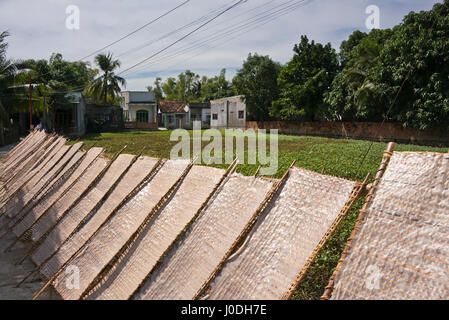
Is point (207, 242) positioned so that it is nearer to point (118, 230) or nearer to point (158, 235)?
point (158, 235)


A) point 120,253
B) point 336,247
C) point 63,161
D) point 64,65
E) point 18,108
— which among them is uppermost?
point 64,65

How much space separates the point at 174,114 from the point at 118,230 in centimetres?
4195

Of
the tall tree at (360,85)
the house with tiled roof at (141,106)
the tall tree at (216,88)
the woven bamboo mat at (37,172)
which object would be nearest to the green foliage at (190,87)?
the tall tree at (216,88)

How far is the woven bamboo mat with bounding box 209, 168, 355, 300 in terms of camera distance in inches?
101

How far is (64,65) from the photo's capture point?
1180 inches

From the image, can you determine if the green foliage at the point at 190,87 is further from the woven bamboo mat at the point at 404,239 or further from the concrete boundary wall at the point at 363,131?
the woven bamboo mat at the point at 404,239

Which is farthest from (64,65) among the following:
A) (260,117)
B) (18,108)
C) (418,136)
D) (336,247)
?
(336,247)

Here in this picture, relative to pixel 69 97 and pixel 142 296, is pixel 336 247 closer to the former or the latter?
pixel 142 296

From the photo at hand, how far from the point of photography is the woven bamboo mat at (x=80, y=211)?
15.1 ft

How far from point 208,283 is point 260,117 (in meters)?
32.3

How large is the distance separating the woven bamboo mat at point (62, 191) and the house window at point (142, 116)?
1567 inches

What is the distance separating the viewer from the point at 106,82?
126ft

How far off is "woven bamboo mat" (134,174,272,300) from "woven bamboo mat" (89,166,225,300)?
4.5 inches

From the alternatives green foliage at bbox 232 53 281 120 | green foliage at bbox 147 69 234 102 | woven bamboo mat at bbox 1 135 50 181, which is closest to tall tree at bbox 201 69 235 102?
green foliage at bbox 147 69 234 102
